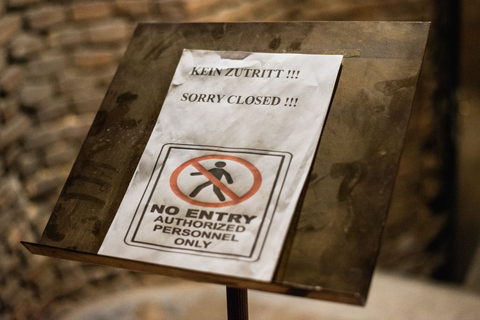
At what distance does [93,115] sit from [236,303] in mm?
1153

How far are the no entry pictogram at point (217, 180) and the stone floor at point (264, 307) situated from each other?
1287 mm

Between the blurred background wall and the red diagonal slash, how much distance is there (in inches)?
43.2

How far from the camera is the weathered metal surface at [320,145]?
621mm

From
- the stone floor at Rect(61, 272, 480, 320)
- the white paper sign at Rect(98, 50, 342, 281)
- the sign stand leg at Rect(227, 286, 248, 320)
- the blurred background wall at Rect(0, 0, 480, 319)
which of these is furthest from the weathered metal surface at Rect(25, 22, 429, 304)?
the stone floor at Rect(61, 272, 480, 320)

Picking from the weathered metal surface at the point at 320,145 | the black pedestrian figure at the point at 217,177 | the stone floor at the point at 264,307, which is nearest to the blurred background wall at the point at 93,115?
the stone floor at the point at 264,307

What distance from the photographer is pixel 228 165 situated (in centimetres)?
72

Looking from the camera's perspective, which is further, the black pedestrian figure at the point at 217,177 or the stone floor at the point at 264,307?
the stone floor at the point at 264,307

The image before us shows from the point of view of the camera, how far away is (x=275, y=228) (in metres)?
0.65

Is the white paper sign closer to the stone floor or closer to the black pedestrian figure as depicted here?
the black pedestrian figure

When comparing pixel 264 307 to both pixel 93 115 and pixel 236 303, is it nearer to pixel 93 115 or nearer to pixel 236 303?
pixel 93 115

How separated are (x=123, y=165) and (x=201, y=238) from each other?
0.20 metres

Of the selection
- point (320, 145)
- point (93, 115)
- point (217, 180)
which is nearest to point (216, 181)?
point (217, 180)

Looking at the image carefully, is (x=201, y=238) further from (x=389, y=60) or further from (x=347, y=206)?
(x=389, y=60)

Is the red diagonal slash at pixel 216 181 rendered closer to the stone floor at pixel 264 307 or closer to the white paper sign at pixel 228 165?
the white paper sign at pixel 228 165
